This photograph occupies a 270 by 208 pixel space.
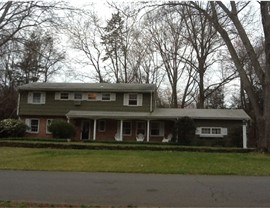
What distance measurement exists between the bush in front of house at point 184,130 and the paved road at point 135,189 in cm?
2046

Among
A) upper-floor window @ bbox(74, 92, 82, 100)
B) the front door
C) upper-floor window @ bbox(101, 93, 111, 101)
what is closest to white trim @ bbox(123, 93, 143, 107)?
upper-floor window @ bbox(101, 93, 111, 101)

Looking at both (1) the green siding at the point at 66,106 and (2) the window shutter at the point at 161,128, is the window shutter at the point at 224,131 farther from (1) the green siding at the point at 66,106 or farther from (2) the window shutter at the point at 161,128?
(1) the green siding at the point at 66,106

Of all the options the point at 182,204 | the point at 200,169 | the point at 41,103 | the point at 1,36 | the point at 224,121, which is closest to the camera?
the point at 182,204

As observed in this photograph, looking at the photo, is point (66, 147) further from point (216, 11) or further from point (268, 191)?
point (268, 191)

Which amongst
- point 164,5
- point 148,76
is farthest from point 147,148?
point 148,76

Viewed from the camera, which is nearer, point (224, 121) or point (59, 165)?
point (59, 165)

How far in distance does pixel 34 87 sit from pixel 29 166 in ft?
83.3

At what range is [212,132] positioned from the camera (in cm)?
3772

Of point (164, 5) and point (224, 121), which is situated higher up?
point (164, 5)

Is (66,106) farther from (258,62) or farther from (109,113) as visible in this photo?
(258,62)

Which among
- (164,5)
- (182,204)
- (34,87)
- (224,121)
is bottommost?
(182,204)

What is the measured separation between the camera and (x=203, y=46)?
49406 millimetres

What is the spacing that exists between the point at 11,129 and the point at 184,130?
578 inches

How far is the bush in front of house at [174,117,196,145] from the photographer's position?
34938 millimetres
